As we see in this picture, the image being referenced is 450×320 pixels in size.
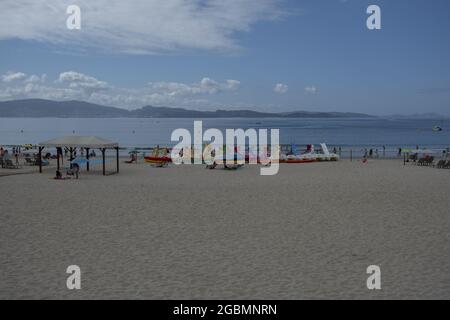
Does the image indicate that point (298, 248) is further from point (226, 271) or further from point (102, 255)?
point (102, 255)

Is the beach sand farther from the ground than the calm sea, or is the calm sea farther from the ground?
the calm sea

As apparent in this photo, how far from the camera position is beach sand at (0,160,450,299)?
4.94 meters

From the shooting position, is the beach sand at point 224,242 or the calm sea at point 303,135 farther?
the calm sea at point 303,135

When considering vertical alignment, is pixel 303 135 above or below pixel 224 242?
above

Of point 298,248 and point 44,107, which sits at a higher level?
point 44,107

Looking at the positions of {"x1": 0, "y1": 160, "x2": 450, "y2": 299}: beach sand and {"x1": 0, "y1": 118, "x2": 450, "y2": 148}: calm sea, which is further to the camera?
{"x1": 0, "y1": 118, "x2": 450, "y2": 148}: calm sea

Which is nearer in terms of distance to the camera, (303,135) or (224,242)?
(224,242)

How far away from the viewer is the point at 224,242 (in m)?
6.84

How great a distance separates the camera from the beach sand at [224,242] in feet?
16.2

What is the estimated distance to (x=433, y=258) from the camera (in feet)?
19.6

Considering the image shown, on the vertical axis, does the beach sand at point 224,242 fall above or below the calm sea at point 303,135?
below
